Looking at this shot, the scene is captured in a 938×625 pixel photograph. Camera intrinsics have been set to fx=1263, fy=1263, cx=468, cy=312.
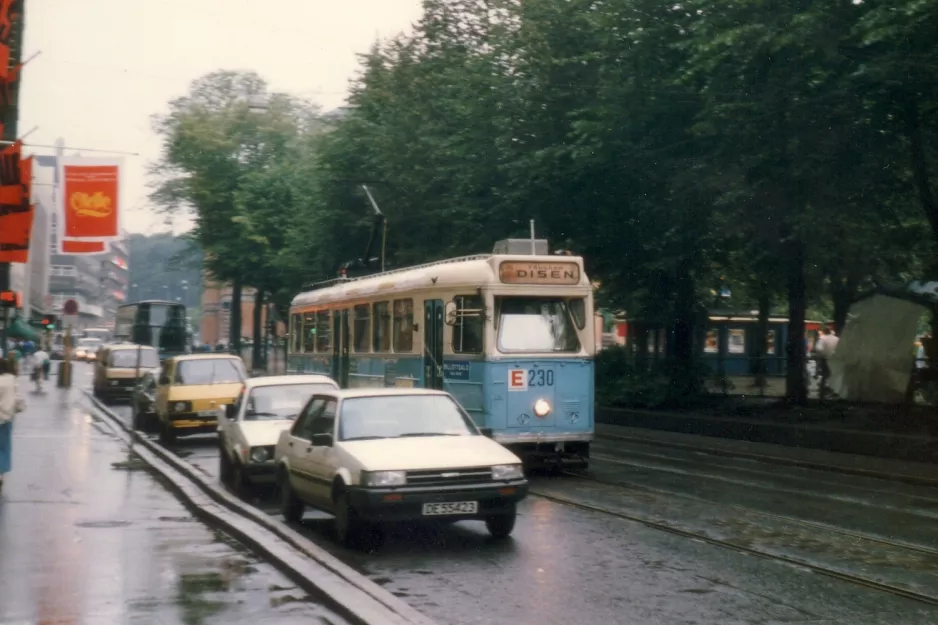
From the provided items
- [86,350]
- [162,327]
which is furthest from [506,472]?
[86,350]

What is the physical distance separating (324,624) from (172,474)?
403 inches

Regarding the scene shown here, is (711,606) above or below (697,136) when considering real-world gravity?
below

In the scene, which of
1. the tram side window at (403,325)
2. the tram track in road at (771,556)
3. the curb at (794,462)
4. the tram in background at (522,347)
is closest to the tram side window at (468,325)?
the tram in background at (522,347)

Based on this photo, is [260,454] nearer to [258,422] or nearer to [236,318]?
[258,422]

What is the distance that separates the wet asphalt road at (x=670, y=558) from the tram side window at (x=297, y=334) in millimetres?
15509

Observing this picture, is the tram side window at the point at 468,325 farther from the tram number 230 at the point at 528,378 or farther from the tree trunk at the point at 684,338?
the tree trunk at the point at 684,338

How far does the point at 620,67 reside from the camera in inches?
1062

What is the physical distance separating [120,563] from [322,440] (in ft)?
7.07

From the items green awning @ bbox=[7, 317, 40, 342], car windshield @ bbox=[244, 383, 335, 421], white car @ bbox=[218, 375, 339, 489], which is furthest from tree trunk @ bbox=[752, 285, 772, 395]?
green awning @ bbox=[7, 317, 40, 342]

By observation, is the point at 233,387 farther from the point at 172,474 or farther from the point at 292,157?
the point at 292,157

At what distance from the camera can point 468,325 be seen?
18.8 m

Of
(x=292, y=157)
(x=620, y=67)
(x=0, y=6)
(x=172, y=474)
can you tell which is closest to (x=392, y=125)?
(x=620, y=67)

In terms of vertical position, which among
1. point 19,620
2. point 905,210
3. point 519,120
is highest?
point 519,120

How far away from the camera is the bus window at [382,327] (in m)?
22.7
